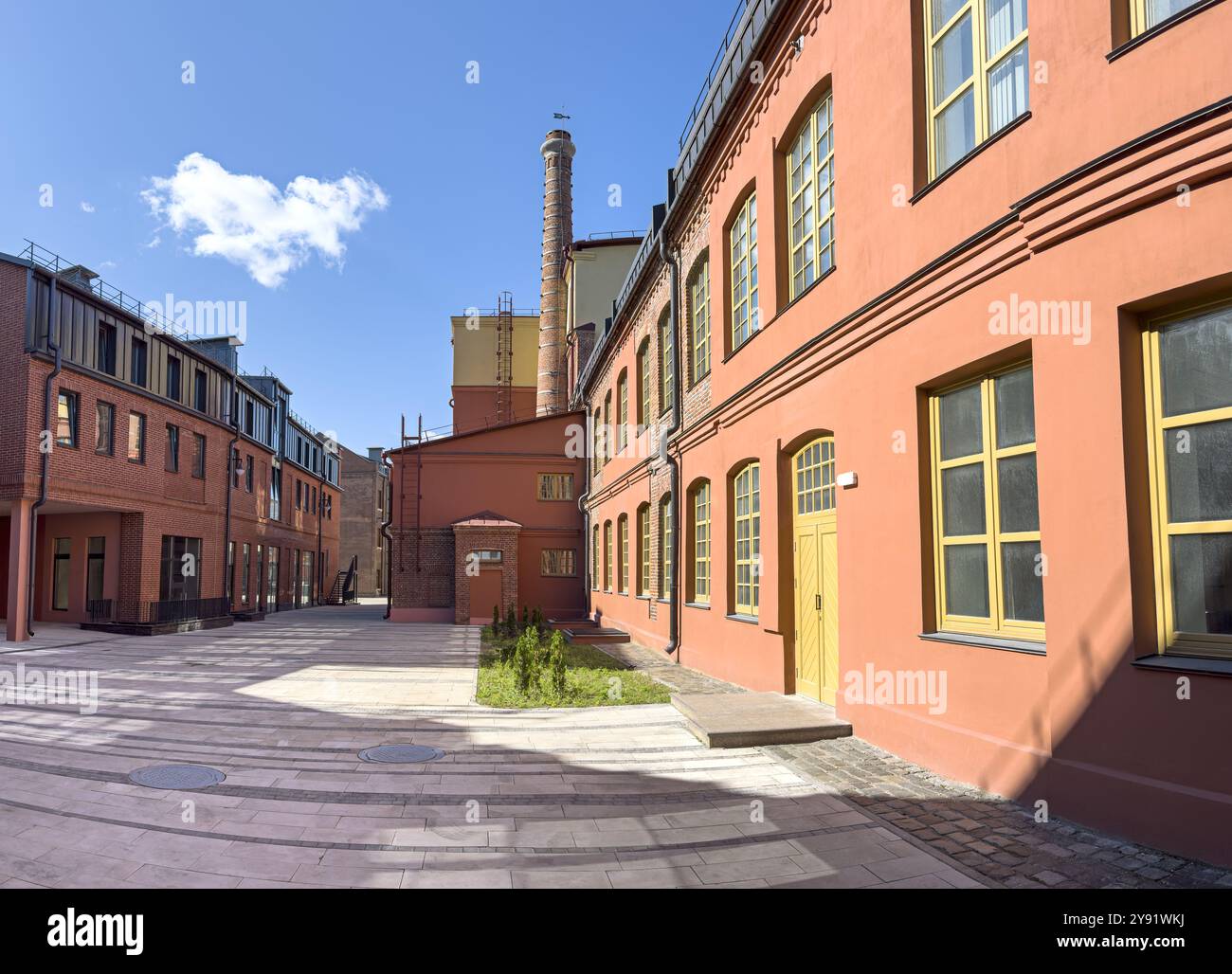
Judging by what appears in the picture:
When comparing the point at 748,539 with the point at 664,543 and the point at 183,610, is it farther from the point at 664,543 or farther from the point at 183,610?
the point at 183,610

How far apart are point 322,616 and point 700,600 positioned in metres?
20.7

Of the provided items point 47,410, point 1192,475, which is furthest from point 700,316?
point 47,410

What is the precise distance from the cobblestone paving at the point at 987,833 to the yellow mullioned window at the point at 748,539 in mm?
3865

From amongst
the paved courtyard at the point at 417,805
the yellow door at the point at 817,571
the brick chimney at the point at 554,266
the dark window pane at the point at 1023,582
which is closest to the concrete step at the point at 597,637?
the paved courtyard at the point at 417,805

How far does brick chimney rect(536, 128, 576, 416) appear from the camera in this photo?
36.3 m

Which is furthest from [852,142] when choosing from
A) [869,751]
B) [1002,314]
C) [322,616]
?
[322,616]

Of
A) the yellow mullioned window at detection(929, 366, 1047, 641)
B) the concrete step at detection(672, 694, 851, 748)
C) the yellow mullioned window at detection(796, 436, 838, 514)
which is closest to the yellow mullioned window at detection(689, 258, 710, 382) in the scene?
the yellow mullioned window at detection(796, 436, 838, 514)

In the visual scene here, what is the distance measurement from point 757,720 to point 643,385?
11.5m

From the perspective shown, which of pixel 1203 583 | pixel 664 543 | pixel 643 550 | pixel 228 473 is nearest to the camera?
pixel 1203 583

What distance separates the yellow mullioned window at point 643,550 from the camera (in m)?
17.2

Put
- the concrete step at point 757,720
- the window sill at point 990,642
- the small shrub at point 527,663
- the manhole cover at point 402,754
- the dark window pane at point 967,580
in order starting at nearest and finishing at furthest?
the window sill at point 990,642
the dark window pane at point 967,580
the manhole cover at point 402,754
the concrete step at point 757,720
the small shrub at point 527,663

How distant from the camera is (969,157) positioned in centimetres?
580

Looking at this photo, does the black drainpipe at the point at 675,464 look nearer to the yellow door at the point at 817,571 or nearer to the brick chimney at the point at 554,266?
the yellow door at the point at 817,571

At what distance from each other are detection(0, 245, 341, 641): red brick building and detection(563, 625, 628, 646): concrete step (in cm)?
1124
